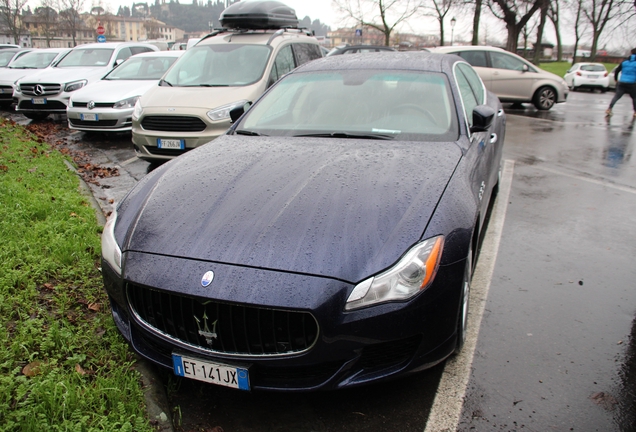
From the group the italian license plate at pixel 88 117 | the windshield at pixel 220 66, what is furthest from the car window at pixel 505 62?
the italian license plate at pixel 88 117

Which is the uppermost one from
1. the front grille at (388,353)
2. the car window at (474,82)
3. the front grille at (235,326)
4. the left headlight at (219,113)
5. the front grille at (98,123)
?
the car window at (474,82)

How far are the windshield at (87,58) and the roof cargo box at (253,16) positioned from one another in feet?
15.8

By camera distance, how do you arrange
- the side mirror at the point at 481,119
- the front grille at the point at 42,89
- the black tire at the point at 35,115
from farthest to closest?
the black tire at the point at 35,115 < the front grille at the point at 42,89 < the side mirror at the point at 481,119

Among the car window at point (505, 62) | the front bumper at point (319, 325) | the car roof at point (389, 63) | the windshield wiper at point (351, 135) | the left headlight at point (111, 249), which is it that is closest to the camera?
the front bumper at point (319, 325)

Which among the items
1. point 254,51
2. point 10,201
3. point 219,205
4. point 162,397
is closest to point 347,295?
point 219,205

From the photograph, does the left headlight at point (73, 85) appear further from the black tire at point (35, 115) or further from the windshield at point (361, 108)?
the windshield at point (361, 108)

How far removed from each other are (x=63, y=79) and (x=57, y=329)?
1070cm

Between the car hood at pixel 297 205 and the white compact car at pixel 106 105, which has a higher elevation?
the white compact car at pixel 106 105

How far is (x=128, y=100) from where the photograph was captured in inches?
386

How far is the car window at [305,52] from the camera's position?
370 inches

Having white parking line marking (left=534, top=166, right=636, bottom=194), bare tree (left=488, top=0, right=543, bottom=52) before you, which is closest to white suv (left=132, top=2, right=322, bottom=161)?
white parking line marking (left=534, top=166, right=636, bottom=194)

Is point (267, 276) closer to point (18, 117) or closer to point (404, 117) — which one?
point (404, 117)

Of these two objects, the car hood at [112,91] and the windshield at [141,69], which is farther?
the windshield at [141,69]

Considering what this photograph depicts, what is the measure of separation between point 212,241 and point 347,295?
0.72m
